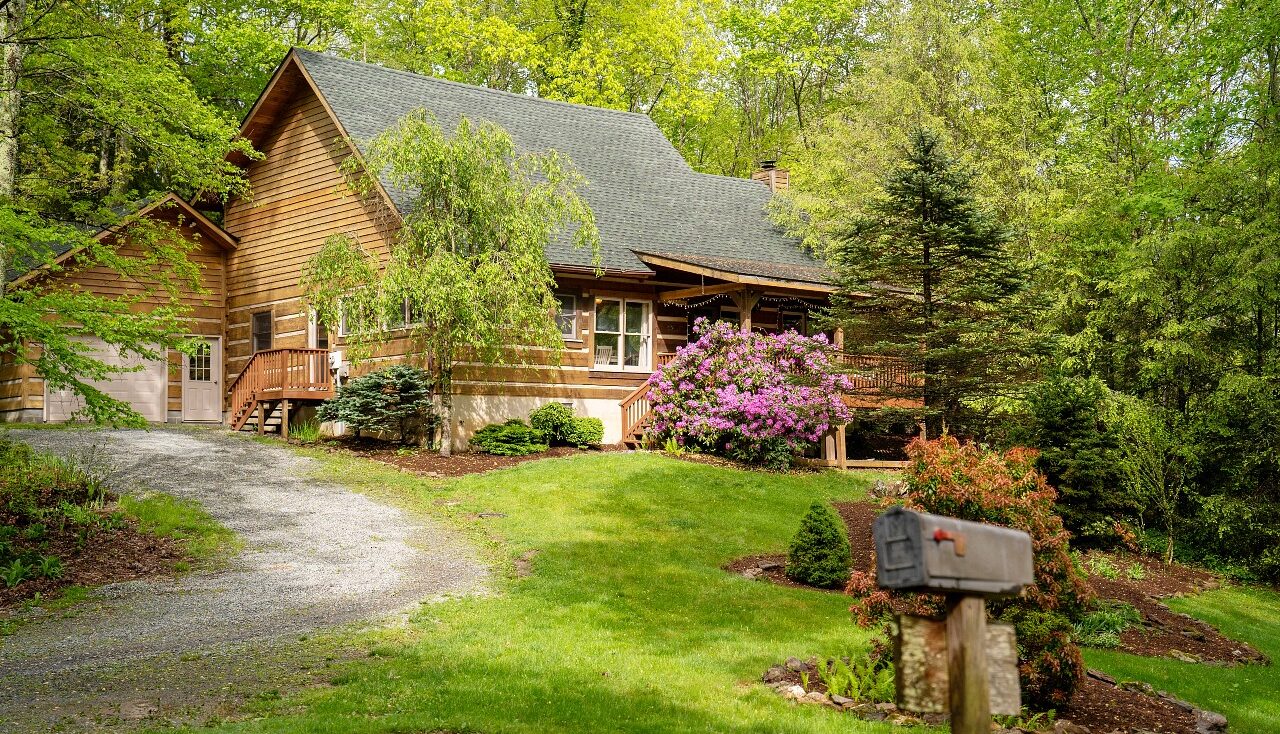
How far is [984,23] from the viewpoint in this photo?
29.0m

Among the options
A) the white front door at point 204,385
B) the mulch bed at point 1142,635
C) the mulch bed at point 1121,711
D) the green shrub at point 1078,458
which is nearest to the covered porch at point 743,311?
the green shrub at point 1078,458

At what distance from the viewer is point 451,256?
60.6ft

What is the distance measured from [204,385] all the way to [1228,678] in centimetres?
2348

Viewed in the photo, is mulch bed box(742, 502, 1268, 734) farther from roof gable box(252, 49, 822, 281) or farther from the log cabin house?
roof gable box(252, 49, 822, 281)

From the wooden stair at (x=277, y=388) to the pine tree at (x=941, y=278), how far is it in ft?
36.8

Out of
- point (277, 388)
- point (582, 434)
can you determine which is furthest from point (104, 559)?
point (582, 434)

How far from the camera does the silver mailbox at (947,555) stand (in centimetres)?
338

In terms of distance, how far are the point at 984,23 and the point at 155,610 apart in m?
26.9

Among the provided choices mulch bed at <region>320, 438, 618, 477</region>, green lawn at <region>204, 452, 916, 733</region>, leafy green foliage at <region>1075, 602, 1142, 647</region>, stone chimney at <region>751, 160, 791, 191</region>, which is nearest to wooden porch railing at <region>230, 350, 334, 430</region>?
mulch bed at <region>320, 438, 618, 477</region>

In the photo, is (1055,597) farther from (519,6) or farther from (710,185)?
(519,6)

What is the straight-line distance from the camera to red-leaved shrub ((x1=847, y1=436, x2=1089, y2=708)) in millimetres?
7809

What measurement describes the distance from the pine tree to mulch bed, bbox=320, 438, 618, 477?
6491 millimetres

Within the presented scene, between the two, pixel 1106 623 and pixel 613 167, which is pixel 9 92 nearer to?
pixel 613 167

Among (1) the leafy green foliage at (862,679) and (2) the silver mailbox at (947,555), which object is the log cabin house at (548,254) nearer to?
(1) the leafy green foliage at (862,679)
